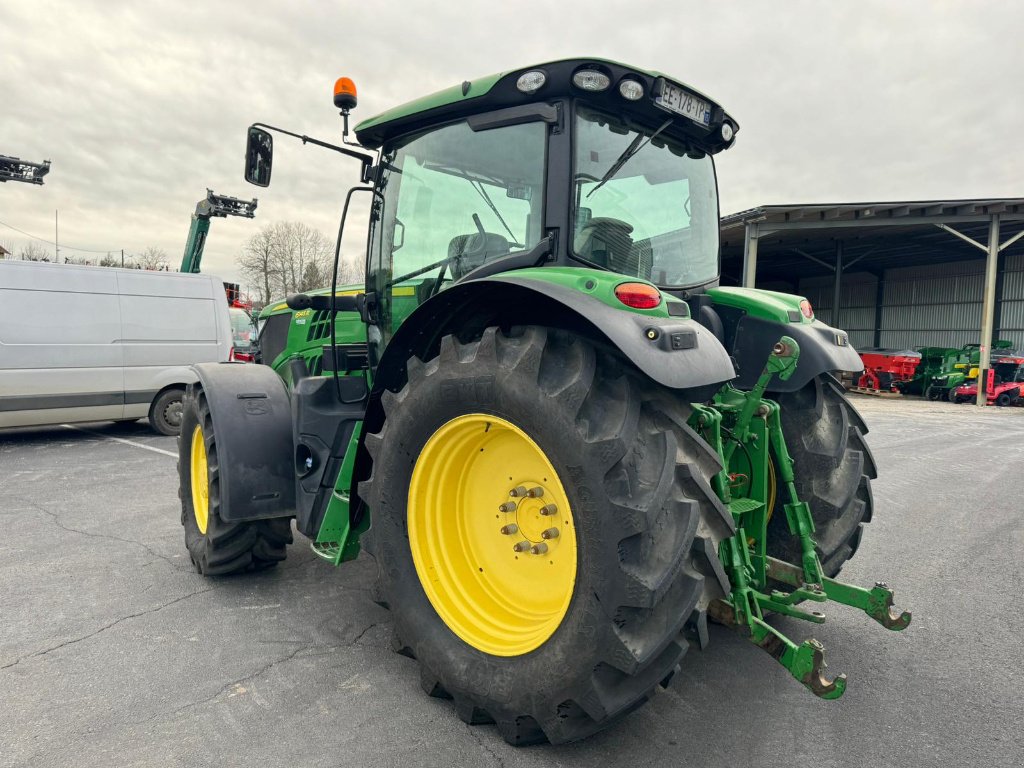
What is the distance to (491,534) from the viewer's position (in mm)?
2502

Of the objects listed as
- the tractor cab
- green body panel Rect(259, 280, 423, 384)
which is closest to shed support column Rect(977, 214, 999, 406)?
the tractor cab

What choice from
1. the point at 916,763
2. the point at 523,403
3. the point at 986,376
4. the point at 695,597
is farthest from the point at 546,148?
the point at 986,376

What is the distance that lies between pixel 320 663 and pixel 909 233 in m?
22.6

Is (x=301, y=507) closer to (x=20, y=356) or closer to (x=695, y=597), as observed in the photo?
(x=695, y=597)

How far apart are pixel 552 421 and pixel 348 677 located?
1409 millimetres

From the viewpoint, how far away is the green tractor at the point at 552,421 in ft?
6.44

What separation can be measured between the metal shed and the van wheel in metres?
13.9

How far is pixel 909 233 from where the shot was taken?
20.5m

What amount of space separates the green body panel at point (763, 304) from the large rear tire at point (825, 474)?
327 millimetres

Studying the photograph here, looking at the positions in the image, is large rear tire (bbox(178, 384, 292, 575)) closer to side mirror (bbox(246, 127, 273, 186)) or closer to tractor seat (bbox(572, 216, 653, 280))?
side mirror (bbox(246, 127, 273, 186))

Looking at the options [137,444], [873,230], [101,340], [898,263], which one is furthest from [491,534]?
[898,263]

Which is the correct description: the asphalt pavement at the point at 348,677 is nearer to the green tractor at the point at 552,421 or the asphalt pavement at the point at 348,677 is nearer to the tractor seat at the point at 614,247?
the green tractor at the point at 552,421

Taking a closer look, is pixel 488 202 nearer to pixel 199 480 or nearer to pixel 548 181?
pixel 548 181

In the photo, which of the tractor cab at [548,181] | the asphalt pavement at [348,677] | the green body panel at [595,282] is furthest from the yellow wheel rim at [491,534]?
the tractor cab at [548,181]
